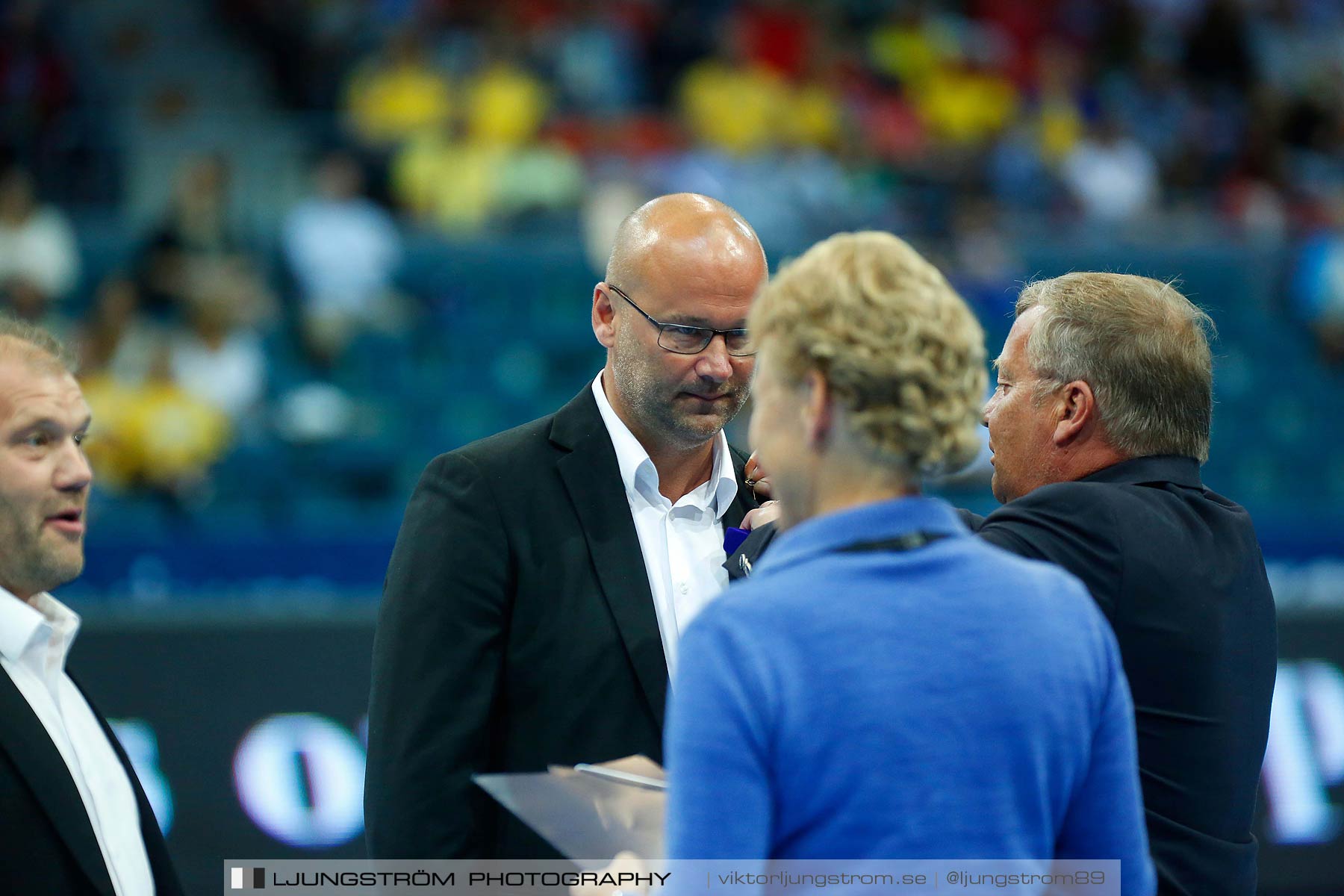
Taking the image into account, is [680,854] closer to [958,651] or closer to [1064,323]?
[958,651]

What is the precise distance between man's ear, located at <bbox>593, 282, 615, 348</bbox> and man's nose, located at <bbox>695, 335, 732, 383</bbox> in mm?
195

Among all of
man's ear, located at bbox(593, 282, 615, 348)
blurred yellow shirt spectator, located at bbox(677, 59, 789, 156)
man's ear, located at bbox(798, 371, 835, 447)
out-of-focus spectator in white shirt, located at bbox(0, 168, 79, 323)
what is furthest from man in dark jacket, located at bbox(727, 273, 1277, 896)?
blurred yellow shirt spectator, located at bbox(677, 59, 789, 156)

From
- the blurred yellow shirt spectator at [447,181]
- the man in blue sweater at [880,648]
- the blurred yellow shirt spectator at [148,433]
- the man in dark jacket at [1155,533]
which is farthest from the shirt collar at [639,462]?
the blurred yellow shirt spectator at [447,181]

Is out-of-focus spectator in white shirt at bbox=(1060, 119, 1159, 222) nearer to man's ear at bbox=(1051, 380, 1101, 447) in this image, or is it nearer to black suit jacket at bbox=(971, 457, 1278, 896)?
man's ear at bbox=(1051, 380, 1101, 447)

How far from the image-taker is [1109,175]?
10594mm

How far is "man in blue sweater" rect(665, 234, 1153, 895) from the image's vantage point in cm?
147

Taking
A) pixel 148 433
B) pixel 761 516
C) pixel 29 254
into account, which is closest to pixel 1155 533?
pixel 761 516

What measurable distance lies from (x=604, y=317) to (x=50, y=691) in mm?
1160

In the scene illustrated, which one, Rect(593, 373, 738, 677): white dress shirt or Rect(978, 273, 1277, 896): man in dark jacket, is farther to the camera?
Rect(593, 373, 738, 677): white dress shirt

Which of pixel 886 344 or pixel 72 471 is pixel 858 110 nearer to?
pixel 72 471

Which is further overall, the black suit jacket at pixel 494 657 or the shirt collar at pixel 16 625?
the shirt collar at pixel 16 625

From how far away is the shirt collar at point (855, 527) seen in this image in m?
1.55

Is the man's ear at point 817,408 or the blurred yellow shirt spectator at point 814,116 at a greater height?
the blurred yellow shirt spectator at point 814,116

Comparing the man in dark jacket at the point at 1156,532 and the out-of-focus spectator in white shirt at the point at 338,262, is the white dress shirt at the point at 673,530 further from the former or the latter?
the out-of-focus spectator in white shirt at the point at 338,262
